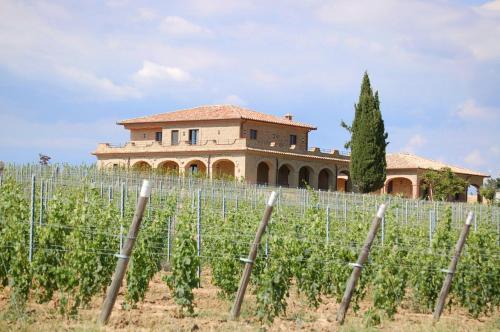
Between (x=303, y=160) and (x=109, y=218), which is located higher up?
(x=303, y=160)

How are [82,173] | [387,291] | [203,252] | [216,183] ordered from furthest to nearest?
1. [216,183]
2. [82,173]
3. [203,252]
4. [387,291]

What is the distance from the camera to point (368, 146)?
39.5m

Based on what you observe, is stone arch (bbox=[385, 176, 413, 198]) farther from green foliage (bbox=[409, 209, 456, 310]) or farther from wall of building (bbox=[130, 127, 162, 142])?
green foliage (bbox=[409, 209, 456, 310])

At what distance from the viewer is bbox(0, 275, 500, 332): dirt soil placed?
7738mm

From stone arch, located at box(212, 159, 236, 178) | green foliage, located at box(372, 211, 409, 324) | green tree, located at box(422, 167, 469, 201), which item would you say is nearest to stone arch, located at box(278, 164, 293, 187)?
stone arch, located at box(212, 159, 236, 178)

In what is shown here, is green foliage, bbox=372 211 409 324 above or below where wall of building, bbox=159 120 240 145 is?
below

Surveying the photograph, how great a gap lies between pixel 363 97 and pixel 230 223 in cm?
2984

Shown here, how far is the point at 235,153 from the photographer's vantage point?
131ft

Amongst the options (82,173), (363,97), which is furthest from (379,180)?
(82,173)

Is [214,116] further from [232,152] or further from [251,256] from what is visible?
[251,256]

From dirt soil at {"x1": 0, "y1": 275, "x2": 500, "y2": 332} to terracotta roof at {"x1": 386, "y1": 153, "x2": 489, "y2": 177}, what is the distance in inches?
1439

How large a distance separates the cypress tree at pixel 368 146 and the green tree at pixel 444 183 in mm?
6035

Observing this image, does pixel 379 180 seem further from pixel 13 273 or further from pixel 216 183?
pixel 13 273

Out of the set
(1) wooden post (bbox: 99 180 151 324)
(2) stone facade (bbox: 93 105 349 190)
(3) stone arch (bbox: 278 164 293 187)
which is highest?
(2) stone facade (bbox: 93 105 349 190)
